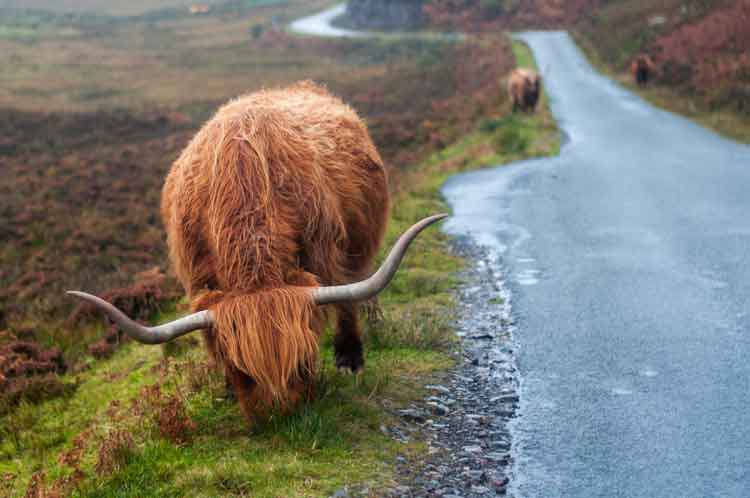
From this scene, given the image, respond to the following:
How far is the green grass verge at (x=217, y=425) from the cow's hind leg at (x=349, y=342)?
12cm

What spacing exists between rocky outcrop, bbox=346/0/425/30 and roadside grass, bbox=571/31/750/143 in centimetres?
3176

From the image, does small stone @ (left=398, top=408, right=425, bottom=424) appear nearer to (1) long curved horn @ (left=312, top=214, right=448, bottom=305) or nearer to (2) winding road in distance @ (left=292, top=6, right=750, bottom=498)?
(2) winding road in distance @ (left=292, top=6, right=750, bottom=498)

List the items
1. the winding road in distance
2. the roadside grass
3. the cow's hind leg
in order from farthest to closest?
the roadside grass < the cow's hind leg < the winding road in distance

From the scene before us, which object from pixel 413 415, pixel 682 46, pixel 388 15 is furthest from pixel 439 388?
pixel 388 15

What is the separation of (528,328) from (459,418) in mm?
1828

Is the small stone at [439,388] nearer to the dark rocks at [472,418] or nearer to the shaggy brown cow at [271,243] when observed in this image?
the dark rocks at [472,418]

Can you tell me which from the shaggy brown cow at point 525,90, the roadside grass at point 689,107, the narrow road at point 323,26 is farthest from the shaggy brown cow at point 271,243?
the narrow road at point 323,26

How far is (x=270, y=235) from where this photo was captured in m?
4.62

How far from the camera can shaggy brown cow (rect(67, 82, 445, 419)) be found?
13.9 ft

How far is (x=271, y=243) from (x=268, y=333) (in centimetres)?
61

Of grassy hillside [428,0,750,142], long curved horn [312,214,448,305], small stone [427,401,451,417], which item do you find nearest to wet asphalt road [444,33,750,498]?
small stone [427,401,451,417]

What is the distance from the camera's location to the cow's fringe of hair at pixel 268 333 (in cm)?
417

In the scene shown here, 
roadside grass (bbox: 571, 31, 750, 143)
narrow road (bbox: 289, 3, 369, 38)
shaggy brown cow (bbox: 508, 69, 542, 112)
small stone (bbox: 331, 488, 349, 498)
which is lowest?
small stone (bbox: 331, 488, 349, 498)

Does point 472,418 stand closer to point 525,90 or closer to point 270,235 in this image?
point 270,235
